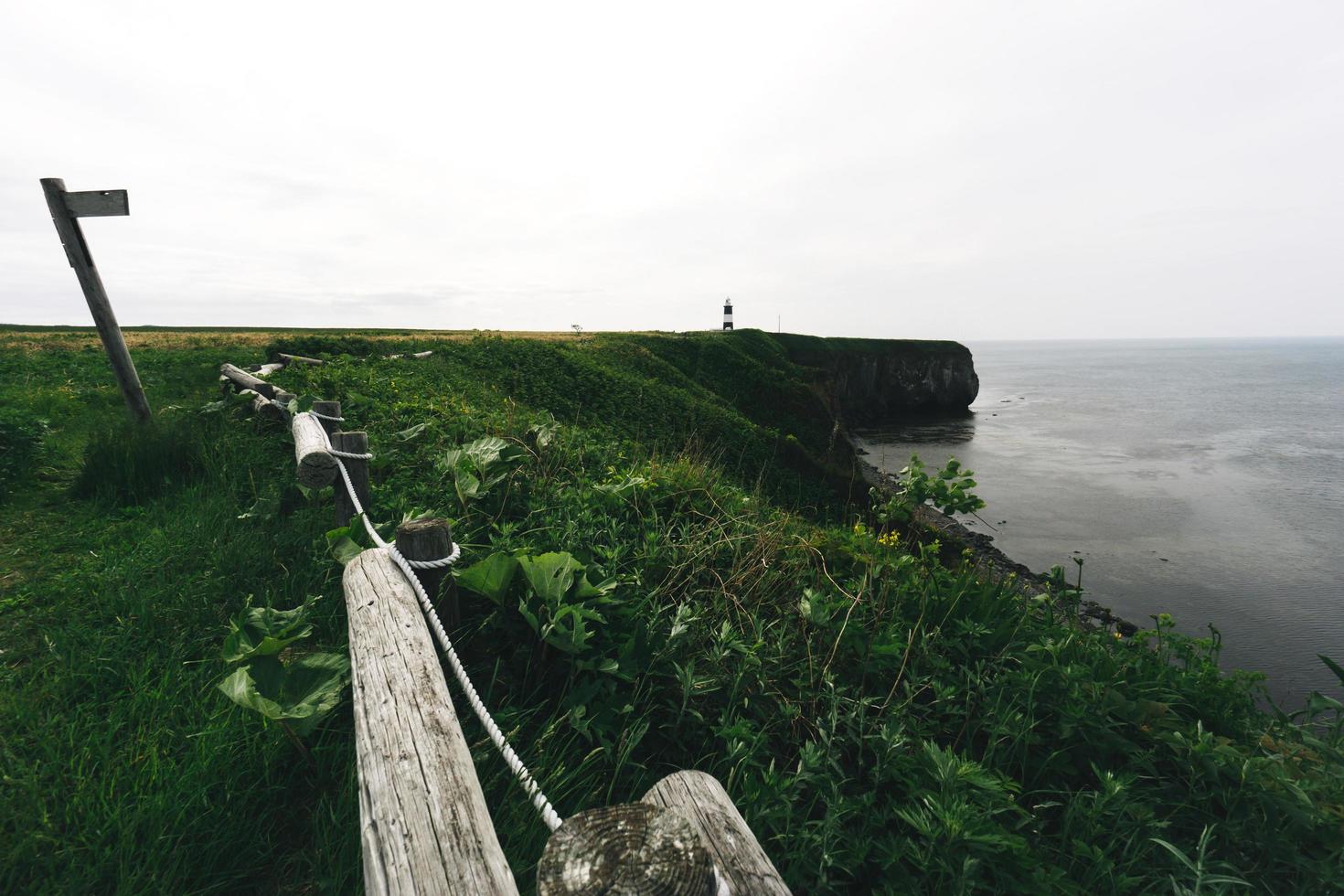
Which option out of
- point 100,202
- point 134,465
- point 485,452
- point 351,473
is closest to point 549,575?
point 351,473

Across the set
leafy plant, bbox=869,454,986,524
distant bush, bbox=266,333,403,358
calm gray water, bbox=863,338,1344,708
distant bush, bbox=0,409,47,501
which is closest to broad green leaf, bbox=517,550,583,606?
leafy plant, bbox=869,454,986,524

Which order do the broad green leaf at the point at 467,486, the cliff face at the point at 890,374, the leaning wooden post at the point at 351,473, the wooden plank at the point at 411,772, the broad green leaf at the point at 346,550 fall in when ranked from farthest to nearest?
1. the cliff face at the point at 890,374
2. the broad green leaf at the point at 467,486
3. the leaning wooden post at the point at 351,473
4. the broad green leaf at the point at 346,550
5. the wooden plank at the point at 411,772

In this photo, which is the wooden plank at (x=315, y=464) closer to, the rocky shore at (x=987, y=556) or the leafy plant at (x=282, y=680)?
the leafy plant at (x=282, y=680)

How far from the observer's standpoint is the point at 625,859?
100 cm

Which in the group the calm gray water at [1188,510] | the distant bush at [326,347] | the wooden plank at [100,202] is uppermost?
the wooden plank at [100,202]

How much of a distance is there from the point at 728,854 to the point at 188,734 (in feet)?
7.86

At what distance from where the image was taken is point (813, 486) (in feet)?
57.7

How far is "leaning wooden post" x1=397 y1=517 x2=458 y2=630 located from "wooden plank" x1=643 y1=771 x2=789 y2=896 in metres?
1.49

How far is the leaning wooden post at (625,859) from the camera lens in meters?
0.96

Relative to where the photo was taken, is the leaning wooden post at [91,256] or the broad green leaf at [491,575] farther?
the leaning wooden post at [91,256]

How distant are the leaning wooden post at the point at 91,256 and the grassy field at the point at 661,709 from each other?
2.41 meters

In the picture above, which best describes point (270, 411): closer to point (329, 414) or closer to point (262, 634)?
point (329, 414)

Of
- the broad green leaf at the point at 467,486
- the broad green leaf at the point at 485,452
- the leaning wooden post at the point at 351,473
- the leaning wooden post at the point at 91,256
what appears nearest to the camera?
the leaning wooden post at the point at 351,473

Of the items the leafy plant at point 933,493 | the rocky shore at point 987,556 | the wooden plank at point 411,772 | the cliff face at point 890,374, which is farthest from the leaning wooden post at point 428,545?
the cliff face at point 890,374
